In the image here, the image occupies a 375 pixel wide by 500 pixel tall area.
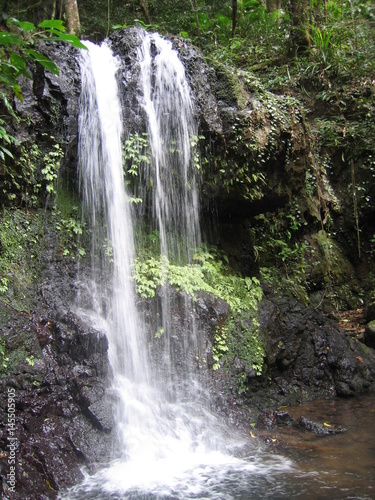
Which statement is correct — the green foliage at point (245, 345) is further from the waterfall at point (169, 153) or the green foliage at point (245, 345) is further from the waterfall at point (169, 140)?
the waterfall at point (169, 140)

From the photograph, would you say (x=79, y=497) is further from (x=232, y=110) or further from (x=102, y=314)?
(x=232, y=110)

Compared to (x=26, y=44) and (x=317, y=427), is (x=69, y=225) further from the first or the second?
(x=317, y=427)

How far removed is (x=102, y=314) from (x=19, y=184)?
1.99 metres

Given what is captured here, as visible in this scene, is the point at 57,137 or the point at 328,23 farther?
the point at 328,23

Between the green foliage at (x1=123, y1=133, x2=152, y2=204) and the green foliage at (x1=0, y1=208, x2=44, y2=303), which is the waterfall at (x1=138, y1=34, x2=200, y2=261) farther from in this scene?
the green foliage at (x1=0, y1=208, x2=44, y2=303)

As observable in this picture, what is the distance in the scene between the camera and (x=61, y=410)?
15.0 feet

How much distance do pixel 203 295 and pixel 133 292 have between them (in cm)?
109

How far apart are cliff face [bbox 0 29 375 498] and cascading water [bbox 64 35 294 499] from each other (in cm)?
20

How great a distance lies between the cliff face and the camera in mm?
4551

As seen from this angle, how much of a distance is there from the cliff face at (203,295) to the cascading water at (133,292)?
0.20 m

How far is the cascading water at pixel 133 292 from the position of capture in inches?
163

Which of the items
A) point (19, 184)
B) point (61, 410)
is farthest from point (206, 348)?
point (19, 184)

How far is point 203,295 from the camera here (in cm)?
634

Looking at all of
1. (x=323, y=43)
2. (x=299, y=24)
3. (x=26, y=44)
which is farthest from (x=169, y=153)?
(x=299, y=24)
